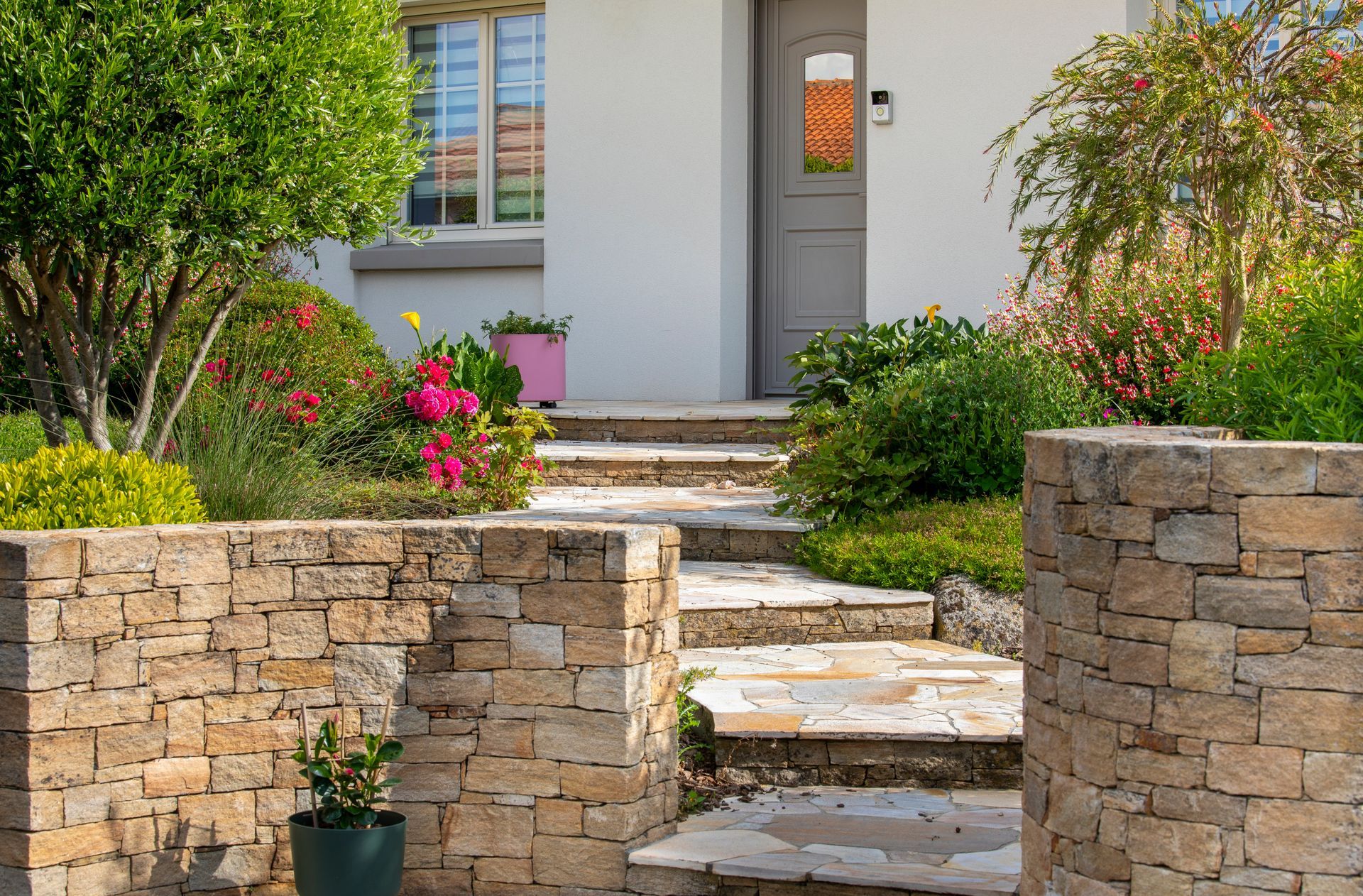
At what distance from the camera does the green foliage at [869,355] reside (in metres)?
7.43

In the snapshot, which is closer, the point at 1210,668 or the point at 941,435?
the point at 1210,668

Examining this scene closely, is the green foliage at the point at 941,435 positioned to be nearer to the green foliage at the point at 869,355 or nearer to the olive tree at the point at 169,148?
the green foliage at the point at 869,355

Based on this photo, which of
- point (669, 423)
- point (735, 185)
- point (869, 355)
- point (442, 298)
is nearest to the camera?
point (869, 355)

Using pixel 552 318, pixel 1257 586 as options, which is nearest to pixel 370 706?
pixel 1257 586

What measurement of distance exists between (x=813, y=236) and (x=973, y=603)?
5.36 m

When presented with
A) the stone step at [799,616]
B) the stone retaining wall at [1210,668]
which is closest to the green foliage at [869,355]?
the stone step at [799,616]

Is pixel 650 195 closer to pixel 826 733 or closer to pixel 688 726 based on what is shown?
pixel 688 726

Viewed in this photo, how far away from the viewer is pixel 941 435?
21.2 feet

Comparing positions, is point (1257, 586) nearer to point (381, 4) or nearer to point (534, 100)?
point (381, 4)

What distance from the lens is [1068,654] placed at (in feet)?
9.89

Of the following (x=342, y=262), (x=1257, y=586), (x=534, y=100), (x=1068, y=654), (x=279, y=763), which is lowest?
(x=279, y=763)

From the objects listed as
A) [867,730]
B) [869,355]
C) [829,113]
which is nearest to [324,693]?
[867,730]

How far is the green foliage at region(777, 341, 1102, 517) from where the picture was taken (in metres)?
6.33

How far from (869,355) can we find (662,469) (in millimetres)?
1396
